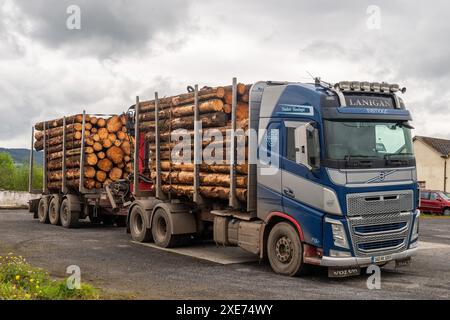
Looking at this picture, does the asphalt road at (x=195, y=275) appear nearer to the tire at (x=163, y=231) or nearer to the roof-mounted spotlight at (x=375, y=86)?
the tire at (x=163, y=231)

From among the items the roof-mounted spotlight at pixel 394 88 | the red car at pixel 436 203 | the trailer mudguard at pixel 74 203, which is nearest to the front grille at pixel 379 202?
the roof-mounted spotlight at pixel 394 88

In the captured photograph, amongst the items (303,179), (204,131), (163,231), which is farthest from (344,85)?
(163,231)

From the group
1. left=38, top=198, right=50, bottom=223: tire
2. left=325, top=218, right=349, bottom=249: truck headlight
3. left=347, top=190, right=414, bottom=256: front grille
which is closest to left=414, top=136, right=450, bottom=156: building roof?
left=38, top=198, right=50, bottom=223: tire

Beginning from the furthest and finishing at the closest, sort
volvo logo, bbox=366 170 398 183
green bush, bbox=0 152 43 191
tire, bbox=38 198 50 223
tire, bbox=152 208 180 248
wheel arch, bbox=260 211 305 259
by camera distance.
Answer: green bush, bbox=0 152 43 191
tire, bbox=38 198 50 223
tire, bbox=152 208 180 248
wheel arch, bbox=260 211 305 259
volvo logo, bbox=366 170 398 183

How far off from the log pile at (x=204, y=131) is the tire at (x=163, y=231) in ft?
2.09

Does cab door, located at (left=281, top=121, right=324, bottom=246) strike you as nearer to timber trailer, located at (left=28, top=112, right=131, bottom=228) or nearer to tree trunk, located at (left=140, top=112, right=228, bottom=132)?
tree trunk, located at (left=140, top=112, right=228, bottom=132)

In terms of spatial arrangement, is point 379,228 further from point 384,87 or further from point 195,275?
point 195,275

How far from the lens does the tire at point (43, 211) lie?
→ 2145 centimetres

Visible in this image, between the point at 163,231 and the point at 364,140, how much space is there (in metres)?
6.48

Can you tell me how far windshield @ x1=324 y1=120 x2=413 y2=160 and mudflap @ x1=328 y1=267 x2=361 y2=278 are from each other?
6.45 feet

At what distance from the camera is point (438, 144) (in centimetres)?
5631

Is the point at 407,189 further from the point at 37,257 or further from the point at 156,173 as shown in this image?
the point at 37,257

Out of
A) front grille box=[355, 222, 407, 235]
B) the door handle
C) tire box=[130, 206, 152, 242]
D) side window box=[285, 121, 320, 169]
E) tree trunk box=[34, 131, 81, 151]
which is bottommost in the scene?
tire box=[130, 206, 152, 242]

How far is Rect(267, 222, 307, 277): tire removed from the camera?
1016 centimetres
